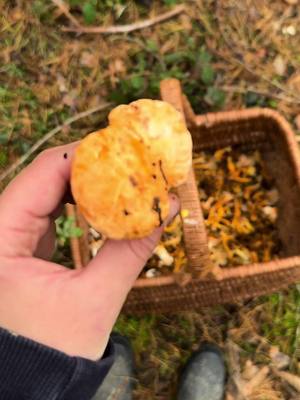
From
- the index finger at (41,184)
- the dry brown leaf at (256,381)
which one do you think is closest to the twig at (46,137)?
the index finger at (41,184)

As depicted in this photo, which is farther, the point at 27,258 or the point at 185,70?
the point at 185,70

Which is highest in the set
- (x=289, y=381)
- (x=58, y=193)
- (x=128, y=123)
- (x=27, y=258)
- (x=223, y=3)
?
(x=223, y=3)

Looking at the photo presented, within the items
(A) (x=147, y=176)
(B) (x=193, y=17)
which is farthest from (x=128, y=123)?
(B) (x=193, y=17)

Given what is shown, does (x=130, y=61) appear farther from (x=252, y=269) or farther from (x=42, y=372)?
(x=42, y=372)

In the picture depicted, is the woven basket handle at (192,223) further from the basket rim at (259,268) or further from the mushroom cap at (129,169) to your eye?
the mushroom cap at (129,169)

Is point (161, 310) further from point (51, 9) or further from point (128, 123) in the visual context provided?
point (51, 9)

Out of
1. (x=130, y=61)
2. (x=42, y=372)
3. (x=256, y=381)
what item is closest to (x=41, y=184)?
(x=42, y=372)
